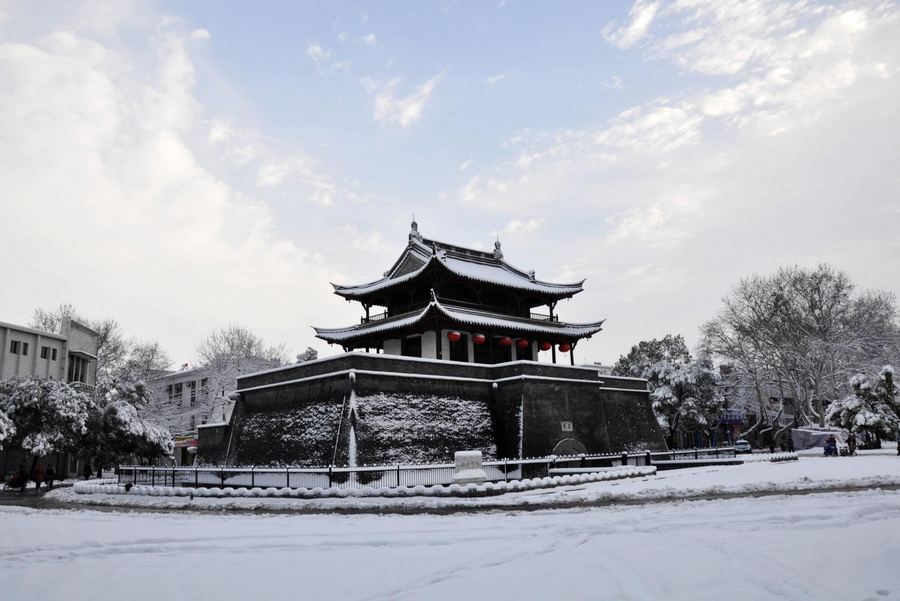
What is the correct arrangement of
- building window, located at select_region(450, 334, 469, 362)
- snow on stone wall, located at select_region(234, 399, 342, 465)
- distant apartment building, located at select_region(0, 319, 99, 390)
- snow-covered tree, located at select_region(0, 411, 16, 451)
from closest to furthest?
snow on stone wall, located at select_region(234, 399, 342, 465) < snow-covered tree, located at select_region(0, 411, 16, 451) < building window, located at select_region(450, 334, 469, 362) < distant apartment building, located at select_region(0, 319, 99, 390)

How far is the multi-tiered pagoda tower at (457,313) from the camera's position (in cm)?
2858

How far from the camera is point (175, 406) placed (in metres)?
52.6

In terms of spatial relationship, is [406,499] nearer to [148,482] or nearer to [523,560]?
[523,560]

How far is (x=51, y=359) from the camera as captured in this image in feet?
121

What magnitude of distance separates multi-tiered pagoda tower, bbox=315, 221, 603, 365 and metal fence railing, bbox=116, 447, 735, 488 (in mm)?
6539

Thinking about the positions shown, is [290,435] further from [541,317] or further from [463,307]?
[541,317]

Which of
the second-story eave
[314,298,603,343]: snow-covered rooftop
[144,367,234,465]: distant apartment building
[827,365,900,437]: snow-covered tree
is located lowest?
[827,365,900,437]: snow-covered tree

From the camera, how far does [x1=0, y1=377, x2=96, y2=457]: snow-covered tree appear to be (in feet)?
82.3

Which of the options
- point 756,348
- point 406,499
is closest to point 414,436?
point 406,499

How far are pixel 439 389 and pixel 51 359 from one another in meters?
26.1

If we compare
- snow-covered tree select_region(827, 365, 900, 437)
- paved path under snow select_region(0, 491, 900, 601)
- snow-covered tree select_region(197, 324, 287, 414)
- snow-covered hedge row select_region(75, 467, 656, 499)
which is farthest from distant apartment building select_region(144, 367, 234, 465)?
snow-covered tree select_region(827, 365, 900, 437)

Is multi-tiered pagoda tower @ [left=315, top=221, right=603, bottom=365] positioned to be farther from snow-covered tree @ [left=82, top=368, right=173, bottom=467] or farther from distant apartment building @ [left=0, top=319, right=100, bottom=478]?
distant apartment building @ [left=0, top=319, right=100, bottom=478]

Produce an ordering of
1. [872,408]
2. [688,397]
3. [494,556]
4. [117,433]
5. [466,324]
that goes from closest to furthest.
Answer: [494,556], [466,324], [117,433], [872,408], [688,397]

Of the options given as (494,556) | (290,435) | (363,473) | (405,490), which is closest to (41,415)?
(290,435)
